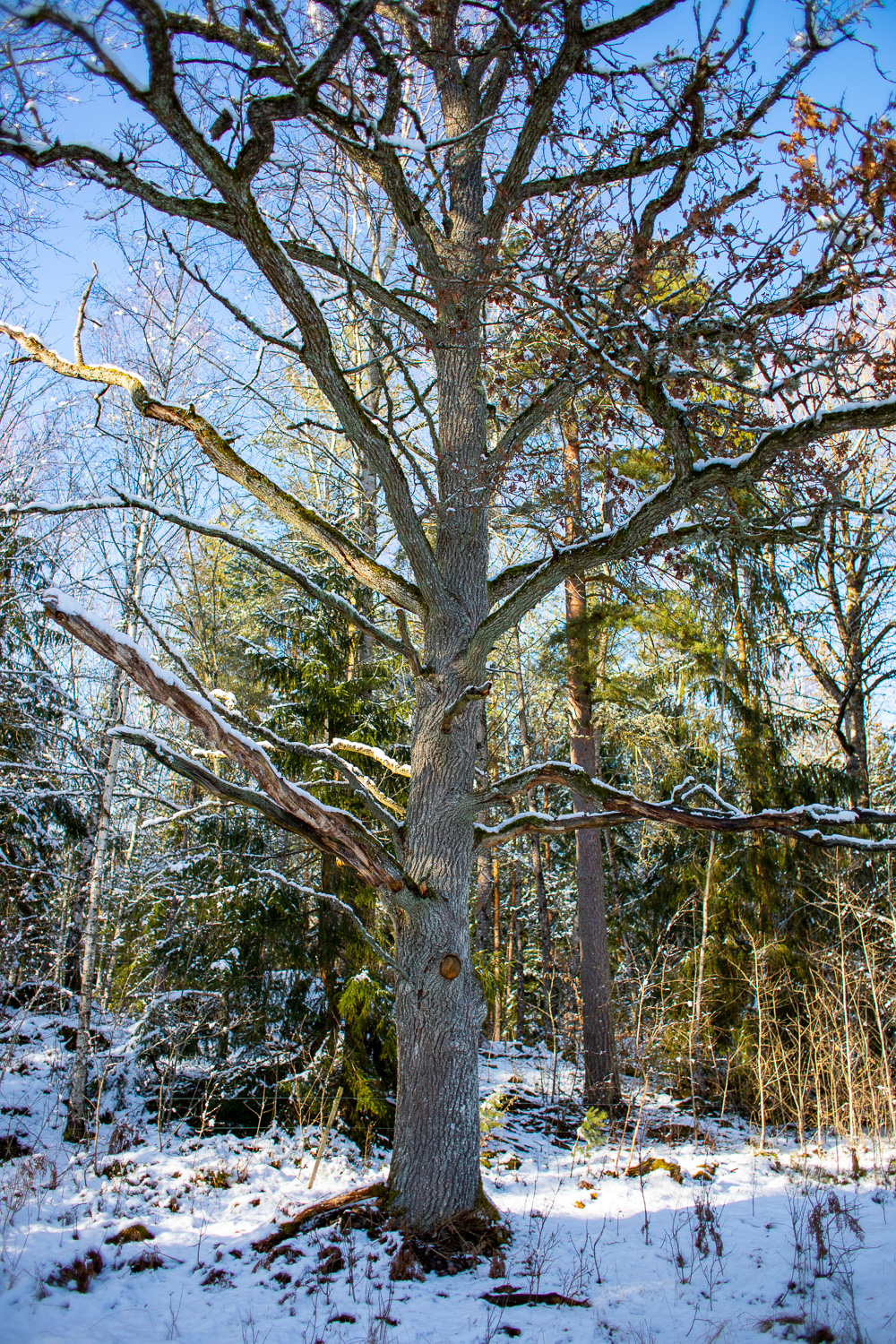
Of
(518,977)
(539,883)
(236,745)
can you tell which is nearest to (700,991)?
(539,883)

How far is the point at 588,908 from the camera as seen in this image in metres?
9.38

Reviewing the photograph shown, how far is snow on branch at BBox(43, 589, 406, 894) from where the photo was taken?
3.65m

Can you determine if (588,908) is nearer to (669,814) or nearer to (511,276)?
(669,814)

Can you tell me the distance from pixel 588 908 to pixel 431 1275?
5685mm

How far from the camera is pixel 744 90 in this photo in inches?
157

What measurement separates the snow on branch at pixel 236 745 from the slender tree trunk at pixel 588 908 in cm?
485

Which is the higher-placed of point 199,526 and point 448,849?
point 199,526

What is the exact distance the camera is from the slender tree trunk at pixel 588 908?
8.77 m

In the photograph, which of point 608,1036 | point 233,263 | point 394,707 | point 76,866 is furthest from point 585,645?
point 76,866

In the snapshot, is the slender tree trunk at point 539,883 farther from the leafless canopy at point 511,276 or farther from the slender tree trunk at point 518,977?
the leafless canopy at point 511,276

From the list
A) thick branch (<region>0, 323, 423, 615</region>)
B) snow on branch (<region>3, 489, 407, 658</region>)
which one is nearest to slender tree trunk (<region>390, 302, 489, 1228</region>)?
snow on branch (<region>3, 489, 407, 658</region>)

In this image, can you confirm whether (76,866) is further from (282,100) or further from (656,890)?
(656,890)

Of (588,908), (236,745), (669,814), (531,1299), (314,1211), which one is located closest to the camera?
(531,1299)

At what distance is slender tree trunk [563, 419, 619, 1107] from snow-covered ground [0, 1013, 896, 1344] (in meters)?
1.98
